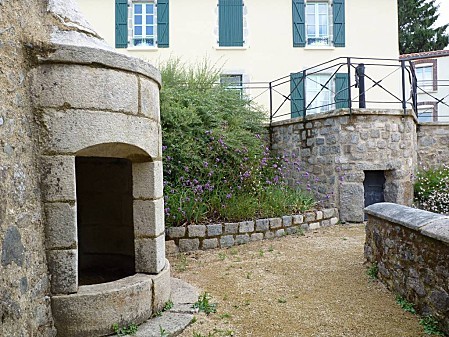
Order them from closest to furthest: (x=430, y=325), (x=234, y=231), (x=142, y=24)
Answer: (x=430, y=325) → (x=234, y=231) → (x=142, y=24)

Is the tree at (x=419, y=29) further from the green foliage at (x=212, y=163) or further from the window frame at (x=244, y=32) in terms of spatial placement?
the green foliage at (x=212, y=163)

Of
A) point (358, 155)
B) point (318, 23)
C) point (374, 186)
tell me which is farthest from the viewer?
point (318, 23)

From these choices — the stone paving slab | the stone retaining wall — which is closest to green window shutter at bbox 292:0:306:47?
the stone retaining wall

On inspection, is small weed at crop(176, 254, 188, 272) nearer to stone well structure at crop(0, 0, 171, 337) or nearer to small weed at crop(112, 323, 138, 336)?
stone well structure at crop(0, 0, 171, 337)

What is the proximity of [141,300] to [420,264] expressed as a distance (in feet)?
7.15

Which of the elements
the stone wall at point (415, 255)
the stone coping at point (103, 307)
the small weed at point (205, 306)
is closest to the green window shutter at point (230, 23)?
the stone wall at point (415, 255)

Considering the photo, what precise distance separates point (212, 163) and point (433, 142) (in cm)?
545

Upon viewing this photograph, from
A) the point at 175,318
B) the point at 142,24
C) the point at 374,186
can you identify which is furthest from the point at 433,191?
the point at 142,24

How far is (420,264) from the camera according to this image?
321cm

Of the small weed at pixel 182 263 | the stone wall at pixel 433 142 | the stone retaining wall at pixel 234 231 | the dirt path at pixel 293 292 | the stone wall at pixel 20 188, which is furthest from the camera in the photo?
the stone wall at pixel 433 142

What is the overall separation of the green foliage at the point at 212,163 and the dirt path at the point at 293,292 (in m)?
0.79

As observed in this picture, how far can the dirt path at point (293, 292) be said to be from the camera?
3135 millimetres

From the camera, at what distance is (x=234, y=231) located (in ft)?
20.5

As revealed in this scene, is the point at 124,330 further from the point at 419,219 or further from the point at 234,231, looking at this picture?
the point at 234,231
